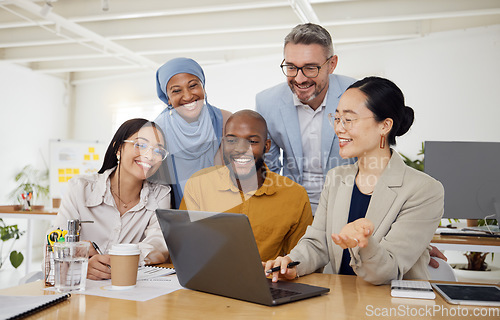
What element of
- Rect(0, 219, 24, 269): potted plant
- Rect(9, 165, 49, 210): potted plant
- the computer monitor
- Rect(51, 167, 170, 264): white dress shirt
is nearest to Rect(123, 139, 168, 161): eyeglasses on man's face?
Rect(51, 167, 170, 264): white dress shirt

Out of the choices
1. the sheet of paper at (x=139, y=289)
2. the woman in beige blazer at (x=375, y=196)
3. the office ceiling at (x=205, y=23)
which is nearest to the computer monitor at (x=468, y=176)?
the woman in beige blazer at (x=375, y=196)

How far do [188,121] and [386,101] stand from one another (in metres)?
0.65

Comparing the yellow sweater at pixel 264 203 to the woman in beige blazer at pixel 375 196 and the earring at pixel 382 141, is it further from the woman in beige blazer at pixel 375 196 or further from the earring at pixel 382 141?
the earring at pixel 382 141

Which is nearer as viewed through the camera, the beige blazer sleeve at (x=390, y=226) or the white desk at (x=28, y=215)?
the beige blazer sleeve at (x=390, y=226)

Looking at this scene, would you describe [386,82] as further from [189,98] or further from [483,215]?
[483,215]

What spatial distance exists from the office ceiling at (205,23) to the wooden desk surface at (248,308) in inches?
143

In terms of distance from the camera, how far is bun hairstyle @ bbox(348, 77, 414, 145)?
1495 millimetres

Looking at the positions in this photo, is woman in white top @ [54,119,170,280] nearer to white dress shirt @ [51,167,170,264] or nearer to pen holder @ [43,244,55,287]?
white dress shirt @ [51,167,170,264]

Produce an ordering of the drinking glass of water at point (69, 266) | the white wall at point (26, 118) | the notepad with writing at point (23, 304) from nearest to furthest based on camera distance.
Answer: the notepad with writing at point (23, 304) < the drinking glass of water at point (69, 266) < the white wall at point (26, 118)

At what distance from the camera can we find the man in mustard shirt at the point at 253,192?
1596 mm

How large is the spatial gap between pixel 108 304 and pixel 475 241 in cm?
208

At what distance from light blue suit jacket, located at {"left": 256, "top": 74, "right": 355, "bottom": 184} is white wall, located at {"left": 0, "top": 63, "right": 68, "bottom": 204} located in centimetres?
574

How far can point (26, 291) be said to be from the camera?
113 cm

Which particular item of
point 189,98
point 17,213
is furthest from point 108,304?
point 17,213
